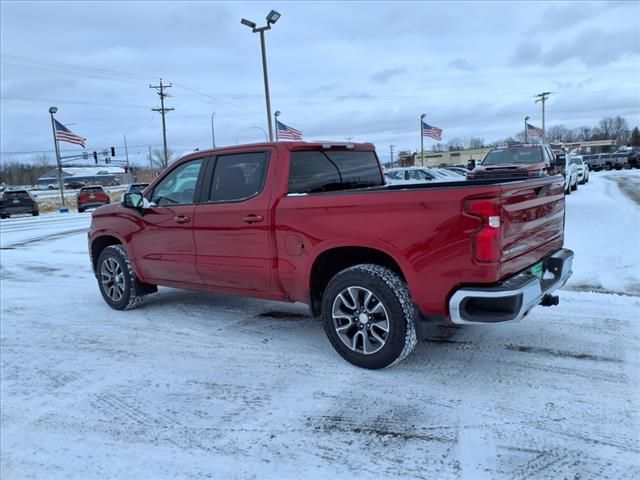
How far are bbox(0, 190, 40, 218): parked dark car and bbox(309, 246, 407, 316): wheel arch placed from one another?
2520 cm

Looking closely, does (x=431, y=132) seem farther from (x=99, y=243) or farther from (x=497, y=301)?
(x=497, y=301)

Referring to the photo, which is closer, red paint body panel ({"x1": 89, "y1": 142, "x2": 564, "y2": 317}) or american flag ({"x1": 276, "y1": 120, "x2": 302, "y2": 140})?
red paint body panel ({"x1": 89, "y1": 142, "x2": 564, "y2": 317})

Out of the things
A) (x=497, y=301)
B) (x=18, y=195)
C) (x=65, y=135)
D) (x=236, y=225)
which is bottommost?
(x=497, y=301)

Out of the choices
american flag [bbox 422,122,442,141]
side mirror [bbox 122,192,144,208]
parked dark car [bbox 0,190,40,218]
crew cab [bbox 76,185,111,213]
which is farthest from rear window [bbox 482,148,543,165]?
american flag [bbox 422,122,442,141]

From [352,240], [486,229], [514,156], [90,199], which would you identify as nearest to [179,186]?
[352,240]

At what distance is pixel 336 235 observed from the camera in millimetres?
4039

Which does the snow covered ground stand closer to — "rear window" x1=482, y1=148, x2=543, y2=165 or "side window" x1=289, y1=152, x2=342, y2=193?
"side window" x1=289, y1=152, x2=342, y2=193

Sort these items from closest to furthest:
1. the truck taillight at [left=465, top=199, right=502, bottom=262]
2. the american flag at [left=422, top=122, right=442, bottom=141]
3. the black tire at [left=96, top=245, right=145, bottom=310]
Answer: the truck taillight at [left=465, top=199, right=502, bottom=262]
the black tire at [left=96, top=245, right=145, bottom=310]
the american flag at [left=422, top=122, right=442, bottom=141]

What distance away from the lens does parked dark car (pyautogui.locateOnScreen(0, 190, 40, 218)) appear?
81.0 feet

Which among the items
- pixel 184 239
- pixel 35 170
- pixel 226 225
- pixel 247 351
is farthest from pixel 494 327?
pixel 35 170

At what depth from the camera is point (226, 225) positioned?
15.9 feet

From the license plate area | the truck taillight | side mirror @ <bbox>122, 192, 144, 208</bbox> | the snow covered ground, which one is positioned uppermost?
side mirror @ <bbox>122, 192, 144, 208</bbox>

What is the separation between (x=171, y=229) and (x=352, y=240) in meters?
2.35

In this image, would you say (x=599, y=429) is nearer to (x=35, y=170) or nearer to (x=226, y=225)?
(x=226, y=225)
